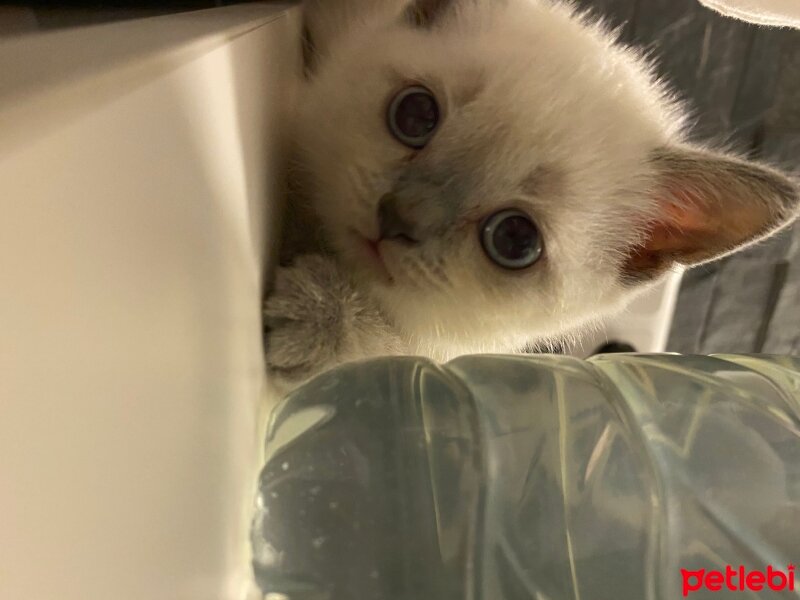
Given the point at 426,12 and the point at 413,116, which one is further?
the point at 426,12

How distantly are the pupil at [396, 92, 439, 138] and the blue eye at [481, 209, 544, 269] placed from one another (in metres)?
0.13

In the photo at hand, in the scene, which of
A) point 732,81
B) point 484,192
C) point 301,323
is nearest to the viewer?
point 301,323

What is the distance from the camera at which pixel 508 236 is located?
0.79 m

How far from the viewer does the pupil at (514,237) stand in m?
0.79

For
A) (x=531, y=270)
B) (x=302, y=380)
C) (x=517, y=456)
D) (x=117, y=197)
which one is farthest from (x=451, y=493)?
(x=117, y=197)

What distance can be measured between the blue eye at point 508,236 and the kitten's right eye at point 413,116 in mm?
120

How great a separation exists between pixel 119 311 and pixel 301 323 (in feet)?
1.45

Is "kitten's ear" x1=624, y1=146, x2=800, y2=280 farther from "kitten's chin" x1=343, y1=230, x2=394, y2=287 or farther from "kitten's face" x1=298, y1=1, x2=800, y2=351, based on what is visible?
"kitten's chin" x1=343, y1=230, x2=394, y2=287

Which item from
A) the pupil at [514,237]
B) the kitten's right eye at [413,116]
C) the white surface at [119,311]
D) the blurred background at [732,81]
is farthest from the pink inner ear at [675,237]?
the blurred background at [732,81]

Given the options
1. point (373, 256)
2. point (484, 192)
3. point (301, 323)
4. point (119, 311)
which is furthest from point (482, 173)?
point (119, 311)

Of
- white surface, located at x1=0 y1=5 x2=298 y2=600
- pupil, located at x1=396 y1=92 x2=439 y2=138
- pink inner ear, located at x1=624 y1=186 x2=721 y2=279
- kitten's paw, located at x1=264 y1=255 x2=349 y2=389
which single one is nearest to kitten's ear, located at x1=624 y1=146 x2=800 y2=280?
pink inner ear, located at x1=624 y1=186 x2=721 y2=279

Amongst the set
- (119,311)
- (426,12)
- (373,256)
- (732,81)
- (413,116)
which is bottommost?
(119,311)

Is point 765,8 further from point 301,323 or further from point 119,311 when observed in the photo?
point 119,311

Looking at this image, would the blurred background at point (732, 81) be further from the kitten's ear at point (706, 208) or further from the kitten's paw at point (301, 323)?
the kitten's paw at point (301, 323)
